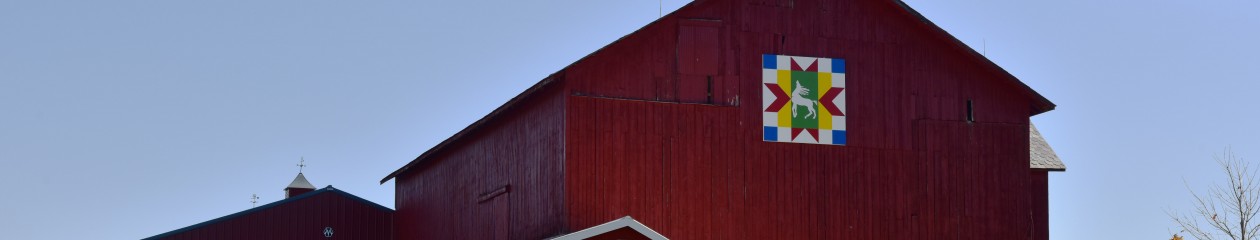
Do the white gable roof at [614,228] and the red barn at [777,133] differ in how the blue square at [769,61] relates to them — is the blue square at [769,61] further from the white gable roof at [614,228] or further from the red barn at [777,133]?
the white gable roof at [614,228]

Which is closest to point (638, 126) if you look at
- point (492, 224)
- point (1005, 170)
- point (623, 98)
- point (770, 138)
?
point (623, 98)

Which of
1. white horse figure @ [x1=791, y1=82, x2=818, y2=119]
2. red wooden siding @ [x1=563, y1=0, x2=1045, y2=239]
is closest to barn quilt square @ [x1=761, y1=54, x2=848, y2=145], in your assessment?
white horse figure @ [x1=791, y1=82, x2=818, y2=119]

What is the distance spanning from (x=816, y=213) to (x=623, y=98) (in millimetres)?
3491

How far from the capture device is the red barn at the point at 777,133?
24500 mm

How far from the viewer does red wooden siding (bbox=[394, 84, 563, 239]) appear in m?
24.9

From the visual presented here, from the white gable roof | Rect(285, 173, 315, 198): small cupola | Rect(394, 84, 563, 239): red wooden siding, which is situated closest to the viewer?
the white gable roof

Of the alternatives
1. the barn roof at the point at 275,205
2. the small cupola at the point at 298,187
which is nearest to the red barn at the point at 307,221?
the barn roof at the point at 275,205

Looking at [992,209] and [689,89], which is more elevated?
[689,89]

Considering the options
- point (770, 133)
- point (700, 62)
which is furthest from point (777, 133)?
point (700, 62)

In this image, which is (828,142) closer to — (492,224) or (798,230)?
(798,230)

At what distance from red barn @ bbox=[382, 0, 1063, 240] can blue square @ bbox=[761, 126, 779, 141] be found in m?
0.03

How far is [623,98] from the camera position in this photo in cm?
2461

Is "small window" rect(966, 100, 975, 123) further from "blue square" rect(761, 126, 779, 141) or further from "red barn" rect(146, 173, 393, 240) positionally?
"red barn" rect(146, 173, 393, 240)

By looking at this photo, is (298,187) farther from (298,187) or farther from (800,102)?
(800,102)
